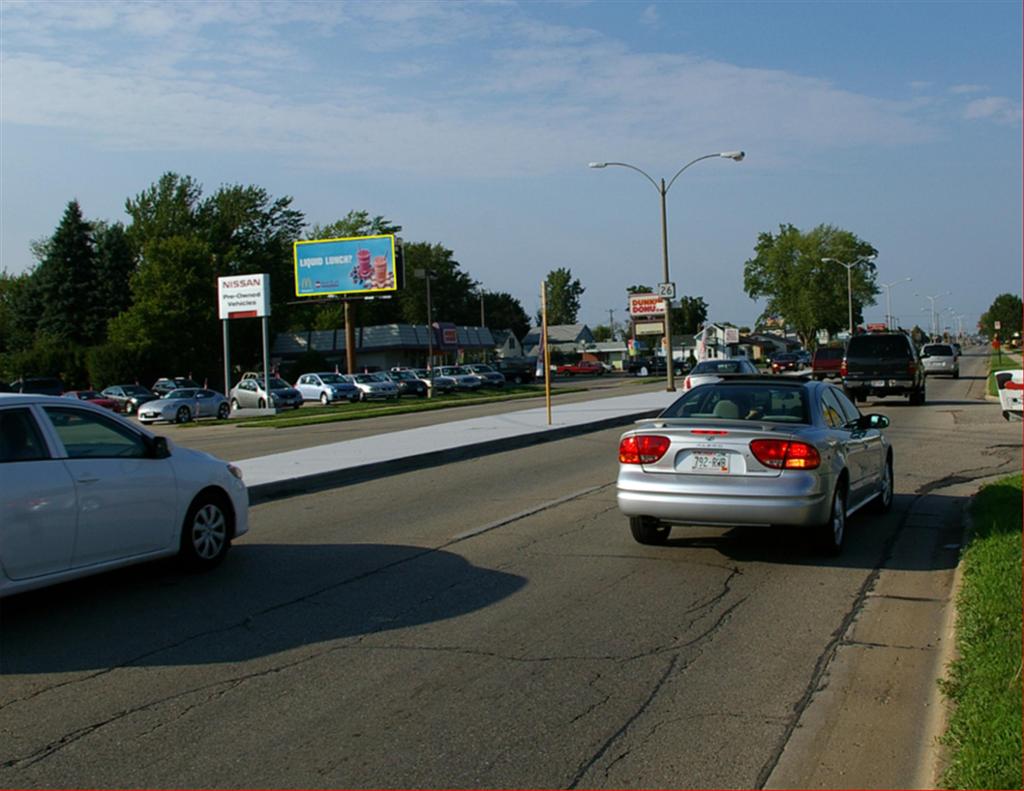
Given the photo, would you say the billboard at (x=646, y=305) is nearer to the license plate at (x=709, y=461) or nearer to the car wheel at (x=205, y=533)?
the license plate at (x=709, y=461)

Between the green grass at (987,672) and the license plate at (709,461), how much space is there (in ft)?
6.36

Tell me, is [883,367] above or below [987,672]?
above

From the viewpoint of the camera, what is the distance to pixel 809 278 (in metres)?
113

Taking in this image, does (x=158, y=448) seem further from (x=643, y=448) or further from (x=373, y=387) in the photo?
(x=373, y=387)

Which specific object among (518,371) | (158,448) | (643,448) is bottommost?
(518,371)

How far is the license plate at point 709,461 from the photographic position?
28.9 ft

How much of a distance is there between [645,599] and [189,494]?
3627 mm

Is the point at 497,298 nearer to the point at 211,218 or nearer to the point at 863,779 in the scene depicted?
the point at 211,218

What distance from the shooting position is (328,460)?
17.3 m

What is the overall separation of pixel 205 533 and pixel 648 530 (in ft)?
12.4

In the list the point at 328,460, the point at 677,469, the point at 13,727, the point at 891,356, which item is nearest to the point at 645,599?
the point at 677,469

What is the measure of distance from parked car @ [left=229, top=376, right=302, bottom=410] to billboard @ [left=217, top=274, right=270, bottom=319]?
129 inches

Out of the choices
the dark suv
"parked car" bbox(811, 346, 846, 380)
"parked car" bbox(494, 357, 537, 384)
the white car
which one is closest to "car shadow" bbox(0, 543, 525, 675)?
the white car

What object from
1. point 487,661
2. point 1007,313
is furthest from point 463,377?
point 1007,313
